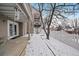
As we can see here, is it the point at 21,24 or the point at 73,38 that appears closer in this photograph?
the point at 73,38

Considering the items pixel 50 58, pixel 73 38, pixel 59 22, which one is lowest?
pixel 50 58

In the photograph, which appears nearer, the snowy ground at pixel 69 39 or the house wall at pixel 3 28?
the snowy ground at pixel 69 39

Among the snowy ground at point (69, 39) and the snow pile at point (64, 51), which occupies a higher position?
the snowy ground at point (69, 39)

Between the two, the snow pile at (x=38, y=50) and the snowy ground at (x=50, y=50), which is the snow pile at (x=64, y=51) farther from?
the snow pile at (x=38, y=50)

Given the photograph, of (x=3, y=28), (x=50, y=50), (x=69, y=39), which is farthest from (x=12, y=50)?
(x=69, y=39)

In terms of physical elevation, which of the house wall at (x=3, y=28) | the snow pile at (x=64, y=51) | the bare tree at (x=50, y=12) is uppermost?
the bare tree at (x=50, y=12)

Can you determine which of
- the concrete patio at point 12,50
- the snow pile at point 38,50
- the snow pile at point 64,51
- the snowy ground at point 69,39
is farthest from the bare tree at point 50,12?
the concrete patio at point 12,50

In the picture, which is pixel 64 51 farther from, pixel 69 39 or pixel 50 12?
pixel 50 12

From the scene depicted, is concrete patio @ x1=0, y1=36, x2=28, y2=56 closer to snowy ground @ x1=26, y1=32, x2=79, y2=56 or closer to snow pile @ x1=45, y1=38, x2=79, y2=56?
snowy ground @ x1=26, y1=32, x2=79, y2=56

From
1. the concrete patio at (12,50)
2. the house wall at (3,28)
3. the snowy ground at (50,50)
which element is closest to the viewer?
the concrete patio at (12,50)

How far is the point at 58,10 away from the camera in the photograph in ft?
15.8

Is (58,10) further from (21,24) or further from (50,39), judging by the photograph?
(21,24)

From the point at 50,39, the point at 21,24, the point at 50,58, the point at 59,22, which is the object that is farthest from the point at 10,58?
the point at 21,24

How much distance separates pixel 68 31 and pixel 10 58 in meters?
2.66
